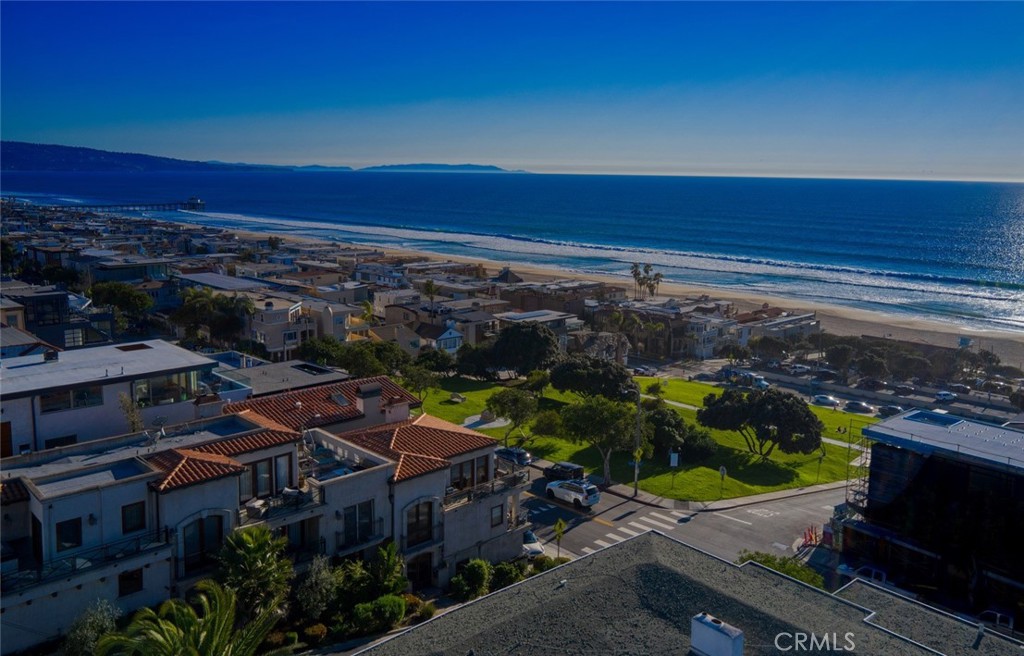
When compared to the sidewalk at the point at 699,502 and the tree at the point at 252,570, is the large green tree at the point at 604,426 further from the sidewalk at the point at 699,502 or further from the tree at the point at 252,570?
the tree at the point at 252,570

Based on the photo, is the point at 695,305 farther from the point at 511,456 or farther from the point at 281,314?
the point at 511,456

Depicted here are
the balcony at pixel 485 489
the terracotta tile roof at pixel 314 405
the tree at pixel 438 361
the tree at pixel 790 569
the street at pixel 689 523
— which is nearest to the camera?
the tree at pixel 790 569

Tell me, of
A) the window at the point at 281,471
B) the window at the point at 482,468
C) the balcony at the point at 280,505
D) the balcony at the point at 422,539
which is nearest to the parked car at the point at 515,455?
the window at the point at 482,468

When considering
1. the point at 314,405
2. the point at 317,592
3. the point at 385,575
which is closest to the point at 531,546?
the point at 385,575

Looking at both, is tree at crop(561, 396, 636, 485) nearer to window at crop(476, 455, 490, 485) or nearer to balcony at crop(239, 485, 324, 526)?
window at crop(476, 455, 490, 485)

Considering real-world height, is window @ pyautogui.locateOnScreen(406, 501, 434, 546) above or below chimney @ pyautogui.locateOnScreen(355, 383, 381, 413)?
below

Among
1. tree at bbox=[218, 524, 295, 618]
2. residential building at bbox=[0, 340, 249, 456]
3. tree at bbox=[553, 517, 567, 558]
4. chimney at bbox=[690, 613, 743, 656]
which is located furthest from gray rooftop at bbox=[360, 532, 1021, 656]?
residential building at bbox=[0, 340, 249, 456]

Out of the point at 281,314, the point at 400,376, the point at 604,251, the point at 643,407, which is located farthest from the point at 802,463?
the point at 604,251
